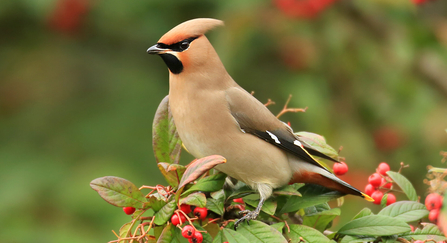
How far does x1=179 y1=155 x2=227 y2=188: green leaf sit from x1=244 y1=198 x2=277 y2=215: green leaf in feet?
1.11

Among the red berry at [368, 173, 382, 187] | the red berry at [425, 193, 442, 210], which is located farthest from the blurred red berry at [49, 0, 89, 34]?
the red berry at [425, 193, 442, 210]

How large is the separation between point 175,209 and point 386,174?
1045 mm

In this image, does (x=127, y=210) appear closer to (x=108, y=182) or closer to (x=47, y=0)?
(x=108, y=182)

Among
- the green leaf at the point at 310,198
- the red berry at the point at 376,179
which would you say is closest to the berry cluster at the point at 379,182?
the red berry at the point at 376,179

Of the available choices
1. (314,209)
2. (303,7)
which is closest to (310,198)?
(314,209)

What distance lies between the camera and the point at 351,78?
15.8 feet

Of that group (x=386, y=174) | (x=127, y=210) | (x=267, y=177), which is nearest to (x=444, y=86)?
(x=386, y=174)

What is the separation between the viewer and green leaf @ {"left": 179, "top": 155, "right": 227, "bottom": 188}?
186cm

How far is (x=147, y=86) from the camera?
566cm

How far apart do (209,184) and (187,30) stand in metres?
0.77

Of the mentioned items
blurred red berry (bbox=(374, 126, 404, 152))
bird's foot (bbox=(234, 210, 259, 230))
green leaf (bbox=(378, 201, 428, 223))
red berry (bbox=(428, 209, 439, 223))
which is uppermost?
red berry (bbox=(428, 209, 439, 223))

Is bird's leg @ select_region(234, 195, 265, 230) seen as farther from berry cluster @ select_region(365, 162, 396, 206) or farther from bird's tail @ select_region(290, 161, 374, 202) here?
berry cluster @ select_region(365, 162, 396, 206)

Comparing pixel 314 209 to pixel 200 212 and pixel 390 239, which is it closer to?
pixel 390 239

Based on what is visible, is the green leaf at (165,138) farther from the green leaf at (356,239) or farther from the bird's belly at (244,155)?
the green leaf at (356,239)
